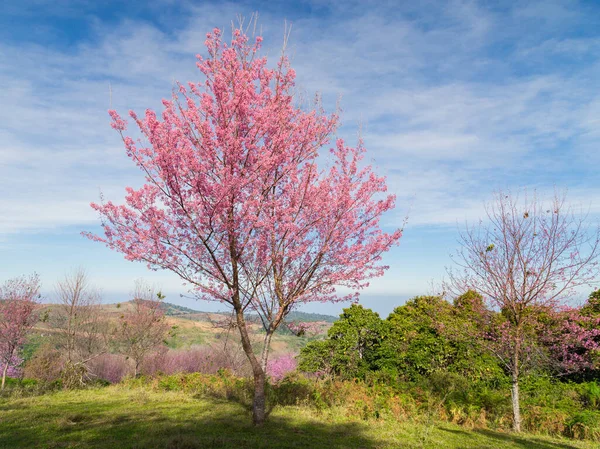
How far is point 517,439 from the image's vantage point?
26.2 feet

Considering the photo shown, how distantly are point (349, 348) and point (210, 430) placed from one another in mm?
7335

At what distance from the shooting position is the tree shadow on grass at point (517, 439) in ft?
24.5

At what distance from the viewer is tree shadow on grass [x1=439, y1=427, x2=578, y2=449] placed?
747cm

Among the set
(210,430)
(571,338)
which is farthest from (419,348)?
(210,430)

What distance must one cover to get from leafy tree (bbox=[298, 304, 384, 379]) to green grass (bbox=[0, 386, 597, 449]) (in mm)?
3924

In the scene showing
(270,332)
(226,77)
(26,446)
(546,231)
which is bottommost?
(26,446)

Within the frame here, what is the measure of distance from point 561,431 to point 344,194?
26.3 ft

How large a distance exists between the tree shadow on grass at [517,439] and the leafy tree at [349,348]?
4.70 m

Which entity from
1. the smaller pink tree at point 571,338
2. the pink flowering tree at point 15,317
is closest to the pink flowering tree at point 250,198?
the smaller pink tree at point 571,338

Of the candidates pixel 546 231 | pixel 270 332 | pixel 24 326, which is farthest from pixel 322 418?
pixel 24 326

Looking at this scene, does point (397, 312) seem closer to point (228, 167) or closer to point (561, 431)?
point (561, 431)

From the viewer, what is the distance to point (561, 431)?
8938mm

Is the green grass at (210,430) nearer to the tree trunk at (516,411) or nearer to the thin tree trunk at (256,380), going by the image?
the thin tree trunk at (256,380)

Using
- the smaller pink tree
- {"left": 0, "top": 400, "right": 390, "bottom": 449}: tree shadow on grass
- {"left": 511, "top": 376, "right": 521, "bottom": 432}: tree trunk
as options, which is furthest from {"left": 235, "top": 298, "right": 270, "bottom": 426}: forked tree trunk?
the smaller pink tree
